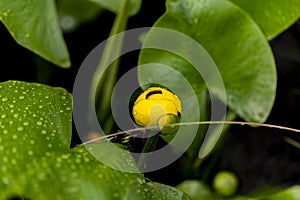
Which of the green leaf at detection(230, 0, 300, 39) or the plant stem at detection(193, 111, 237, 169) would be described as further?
the plant stem at detection(193, 111, 237, 169)

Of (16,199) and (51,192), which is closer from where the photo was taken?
(51,192)

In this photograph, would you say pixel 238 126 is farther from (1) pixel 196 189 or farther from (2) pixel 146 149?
(2) pixel 146 149

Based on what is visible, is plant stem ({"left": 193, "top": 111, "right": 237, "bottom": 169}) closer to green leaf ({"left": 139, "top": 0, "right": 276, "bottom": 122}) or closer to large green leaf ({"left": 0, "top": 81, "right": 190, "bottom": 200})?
green leaf ({"left": 139, "top": 0, "right": 276, "bottom": 122})

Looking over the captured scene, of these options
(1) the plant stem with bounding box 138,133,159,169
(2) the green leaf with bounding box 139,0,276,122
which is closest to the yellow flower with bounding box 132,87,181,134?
(1) the plant stem with bounding box 138,133,159,169

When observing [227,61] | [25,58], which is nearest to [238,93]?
[227,61]

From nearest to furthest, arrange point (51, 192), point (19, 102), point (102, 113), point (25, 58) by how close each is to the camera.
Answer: point (51, 192) → point (19, 102) → point (102, 113) → point (25, 58)

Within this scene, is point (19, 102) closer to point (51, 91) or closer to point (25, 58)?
point (51, 91)

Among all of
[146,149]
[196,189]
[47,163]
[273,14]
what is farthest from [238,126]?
[47,163]
